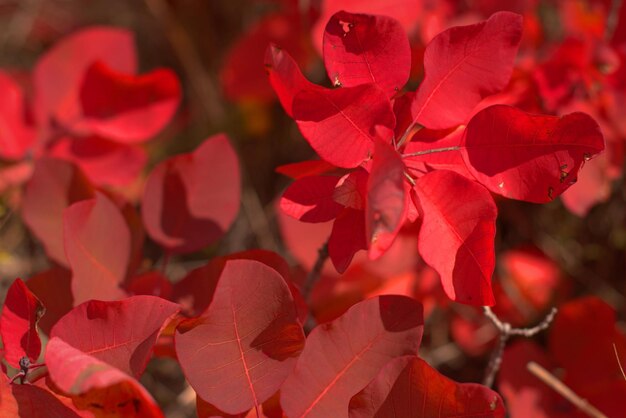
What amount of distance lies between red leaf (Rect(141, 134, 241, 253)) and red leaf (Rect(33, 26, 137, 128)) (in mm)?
301

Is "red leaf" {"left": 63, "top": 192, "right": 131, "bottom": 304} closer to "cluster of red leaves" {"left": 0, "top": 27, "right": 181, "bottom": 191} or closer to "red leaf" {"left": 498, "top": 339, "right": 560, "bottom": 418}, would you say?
"cluster of red leaves" {"left": 0, "top": 27, "right": 181, "bottom": 191}

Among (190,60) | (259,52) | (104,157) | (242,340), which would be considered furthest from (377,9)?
(190,60)

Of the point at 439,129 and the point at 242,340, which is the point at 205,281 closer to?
the point at 242,340

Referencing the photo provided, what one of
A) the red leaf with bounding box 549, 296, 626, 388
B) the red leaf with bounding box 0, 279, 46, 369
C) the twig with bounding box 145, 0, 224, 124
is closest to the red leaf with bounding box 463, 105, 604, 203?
the red leaf with bounding box 549, 296, 626, 388

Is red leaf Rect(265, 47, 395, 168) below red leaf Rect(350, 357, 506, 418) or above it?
above

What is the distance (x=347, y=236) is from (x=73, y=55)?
0.65 m

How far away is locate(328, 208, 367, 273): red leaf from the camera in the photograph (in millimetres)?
606

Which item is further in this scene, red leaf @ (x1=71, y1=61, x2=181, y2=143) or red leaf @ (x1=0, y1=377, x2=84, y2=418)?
red leaf @ (x1=71, y1=61, x2=181, y2=143)

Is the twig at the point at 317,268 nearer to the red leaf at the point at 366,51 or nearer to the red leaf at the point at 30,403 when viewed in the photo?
the red leaf at the point at 366,51

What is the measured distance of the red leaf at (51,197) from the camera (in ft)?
2.66

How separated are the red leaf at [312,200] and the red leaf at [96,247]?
0.82 ft

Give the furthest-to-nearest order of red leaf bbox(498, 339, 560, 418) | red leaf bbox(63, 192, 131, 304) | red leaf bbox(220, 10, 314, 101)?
red leaf bbox(220, 10, 314, 101), red leaf bbox(498, 339, 560, 418), red leaf bbox(63, 192, 131, 304)

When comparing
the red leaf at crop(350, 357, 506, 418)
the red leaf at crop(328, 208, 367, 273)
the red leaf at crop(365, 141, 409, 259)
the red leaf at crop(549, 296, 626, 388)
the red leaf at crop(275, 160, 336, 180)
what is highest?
the red leaf at crop(365, 141, 409, 259)

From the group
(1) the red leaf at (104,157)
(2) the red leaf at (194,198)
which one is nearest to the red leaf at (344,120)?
(2) the red leaf at (194,198)
